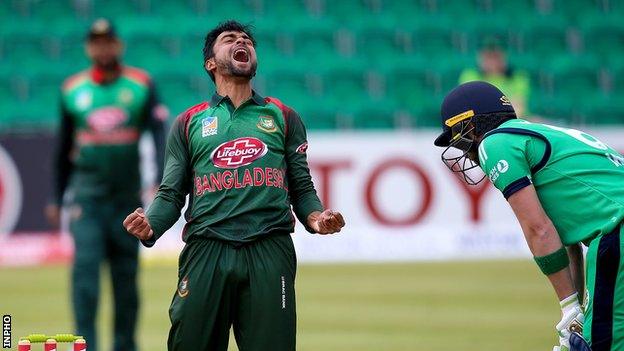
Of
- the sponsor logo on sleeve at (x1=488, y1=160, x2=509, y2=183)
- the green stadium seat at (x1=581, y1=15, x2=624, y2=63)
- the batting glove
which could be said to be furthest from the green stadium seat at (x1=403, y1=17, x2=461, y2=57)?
the batting glove

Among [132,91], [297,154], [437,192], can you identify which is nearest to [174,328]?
[297,154]

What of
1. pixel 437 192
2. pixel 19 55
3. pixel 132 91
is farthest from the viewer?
pixel 19 55

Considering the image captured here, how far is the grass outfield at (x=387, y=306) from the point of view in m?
10.3

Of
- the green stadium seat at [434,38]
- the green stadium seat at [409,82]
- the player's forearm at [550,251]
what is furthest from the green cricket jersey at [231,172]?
the green stadium seat at [434,38]

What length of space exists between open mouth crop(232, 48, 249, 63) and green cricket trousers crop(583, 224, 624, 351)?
6.27 feet

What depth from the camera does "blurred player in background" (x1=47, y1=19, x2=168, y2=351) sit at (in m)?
9.09

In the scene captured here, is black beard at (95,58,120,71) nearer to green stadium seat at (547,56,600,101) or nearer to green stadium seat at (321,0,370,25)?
green stadium seat at (321,0,370,25)

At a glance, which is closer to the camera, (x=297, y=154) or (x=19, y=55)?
(x=297, y=154)

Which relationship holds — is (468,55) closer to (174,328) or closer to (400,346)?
(400,346)

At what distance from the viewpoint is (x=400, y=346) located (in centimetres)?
994

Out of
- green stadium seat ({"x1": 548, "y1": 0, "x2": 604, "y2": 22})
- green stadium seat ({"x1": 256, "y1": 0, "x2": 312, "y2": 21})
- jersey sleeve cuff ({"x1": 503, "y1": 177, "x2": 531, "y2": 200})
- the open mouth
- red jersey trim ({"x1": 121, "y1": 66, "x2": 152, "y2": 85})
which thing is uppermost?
green stadium seat ({"x1": 256, "y1": 0, "x2": 312, "y2": 21})

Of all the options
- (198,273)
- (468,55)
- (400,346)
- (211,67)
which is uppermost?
(468,55)

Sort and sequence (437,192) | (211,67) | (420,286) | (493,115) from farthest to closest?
(437,192) → (420,286) → (211,67) → (493,115)

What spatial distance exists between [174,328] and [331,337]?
4594 mm
